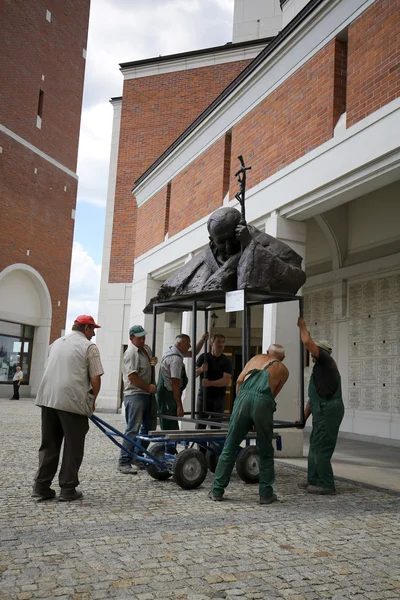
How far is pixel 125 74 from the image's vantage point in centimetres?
2195

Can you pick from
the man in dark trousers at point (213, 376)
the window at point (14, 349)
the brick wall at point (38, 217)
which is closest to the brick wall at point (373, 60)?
the man in dark trousers at point (213, 376)

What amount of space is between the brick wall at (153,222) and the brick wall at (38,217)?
1192 centimetres

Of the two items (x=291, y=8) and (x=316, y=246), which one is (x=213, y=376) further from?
(x=291, y=8)

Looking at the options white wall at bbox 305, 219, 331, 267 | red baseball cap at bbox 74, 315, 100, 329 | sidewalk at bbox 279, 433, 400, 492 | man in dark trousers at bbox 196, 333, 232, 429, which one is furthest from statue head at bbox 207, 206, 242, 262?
white wall at bbox 305, 219, 331, 267

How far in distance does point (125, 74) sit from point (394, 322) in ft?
48.3

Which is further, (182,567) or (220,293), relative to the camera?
(220,293)

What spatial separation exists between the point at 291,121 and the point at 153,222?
25.9 ft

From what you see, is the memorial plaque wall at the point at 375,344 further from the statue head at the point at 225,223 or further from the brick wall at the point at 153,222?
the statue head at the point at 225,223

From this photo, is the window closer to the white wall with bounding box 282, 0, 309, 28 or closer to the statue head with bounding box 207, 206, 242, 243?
the white wall with bounding box 282, 0, 309, 28

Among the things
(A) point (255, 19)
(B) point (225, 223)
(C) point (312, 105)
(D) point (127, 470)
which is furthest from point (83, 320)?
(A) point (255, 19)

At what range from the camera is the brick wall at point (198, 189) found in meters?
12.6

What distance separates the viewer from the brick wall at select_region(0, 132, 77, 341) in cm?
2805

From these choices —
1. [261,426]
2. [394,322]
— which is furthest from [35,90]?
[261,426]

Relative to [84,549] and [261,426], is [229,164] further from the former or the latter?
[84,549]
